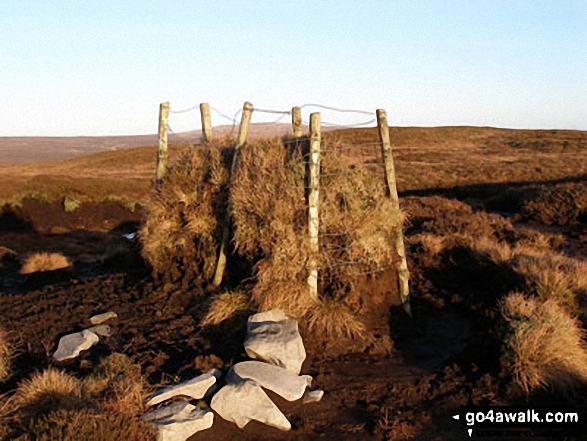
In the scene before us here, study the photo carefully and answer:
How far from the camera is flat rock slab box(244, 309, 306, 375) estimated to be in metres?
6.14

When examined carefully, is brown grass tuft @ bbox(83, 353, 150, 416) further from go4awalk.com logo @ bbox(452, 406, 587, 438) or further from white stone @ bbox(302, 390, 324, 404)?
go4awalk.com logo @ bbox(452, 406, 587, 438)

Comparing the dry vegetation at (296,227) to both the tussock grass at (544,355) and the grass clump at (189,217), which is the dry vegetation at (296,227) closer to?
the grass clump at (189,217)

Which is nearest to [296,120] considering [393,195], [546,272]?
[393,195]

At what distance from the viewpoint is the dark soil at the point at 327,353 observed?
515 centimetres

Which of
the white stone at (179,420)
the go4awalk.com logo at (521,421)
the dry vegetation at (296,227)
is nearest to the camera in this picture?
the white stone at (179,420)

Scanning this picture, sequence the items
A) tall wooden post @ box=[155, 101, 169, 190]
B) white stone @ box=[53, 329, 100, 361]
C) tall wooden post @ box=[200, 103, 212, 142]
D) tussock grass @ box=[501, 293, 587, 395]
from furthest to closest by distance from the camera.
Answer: tall wooden post @ box=[155, 101, 169, 190]
tall wooden post @ box=[200, 103, 212, 142]
white stone @ box=[53, 329, 100, 361]
tussock grass @ box=[501, 293, 587, 395]

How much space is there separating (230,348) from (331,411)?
1.82 m

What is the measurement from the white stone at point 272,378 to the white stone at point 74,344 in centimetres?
232

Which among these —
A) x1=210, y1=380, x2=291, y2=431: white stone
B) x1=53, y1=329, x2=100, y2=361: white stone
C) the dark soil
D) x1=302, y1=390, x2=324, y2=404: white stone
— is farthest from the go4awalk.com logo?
x1=53, y1=329, x2=100, y2=361: white stone

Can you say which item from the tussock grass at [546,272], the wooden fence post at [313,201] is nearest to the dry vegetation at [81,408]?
the wooden fence post at [313,201]

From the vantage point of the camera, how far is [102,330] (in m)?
7.47

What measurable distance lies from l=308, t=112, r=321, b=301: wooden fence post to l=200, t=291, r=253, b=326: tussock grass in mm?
969

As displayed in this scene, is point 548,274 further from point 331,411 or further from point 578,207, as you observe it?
point 578,207

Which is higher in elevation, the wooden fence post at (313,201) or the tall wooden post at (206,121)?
the tall wooden post at (206,121)
